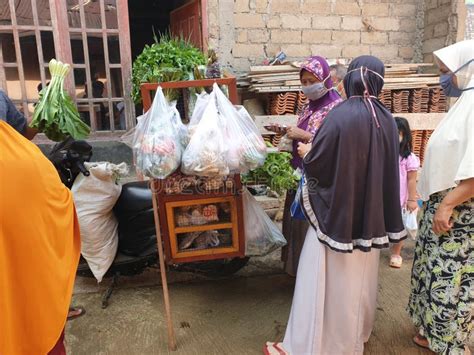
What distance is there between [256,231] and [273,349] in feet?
2.49

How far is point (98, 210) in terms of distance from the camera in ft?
8.90

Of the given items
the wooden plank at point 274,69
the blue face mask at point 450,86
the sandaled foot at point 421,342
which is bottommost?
the sandaled foot at point 421,342

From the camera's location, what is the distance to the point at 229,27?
4.96 metres

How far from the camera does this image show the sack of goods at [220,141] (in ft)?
6.69

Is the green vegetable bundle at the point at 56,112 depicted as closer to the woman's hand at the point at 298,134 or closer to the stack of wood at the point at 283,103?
the woman's hand at the point at 298,134

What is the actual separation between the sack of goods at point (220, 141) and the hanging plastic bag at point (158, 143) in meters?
0.08

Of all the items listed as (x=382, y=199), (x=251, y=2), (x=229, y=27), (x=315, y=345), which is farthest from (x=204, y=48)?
(x=315, y=345)

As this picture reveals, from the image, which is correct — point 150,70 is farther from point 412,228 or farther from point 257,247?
point 412,228

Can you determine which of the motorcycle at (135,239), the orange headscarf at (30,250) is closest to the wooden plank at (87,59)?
the motorcycle at (135,239)

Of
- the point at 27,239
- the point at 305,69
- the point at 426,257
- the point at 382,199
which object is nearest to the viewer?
the point at 27,239

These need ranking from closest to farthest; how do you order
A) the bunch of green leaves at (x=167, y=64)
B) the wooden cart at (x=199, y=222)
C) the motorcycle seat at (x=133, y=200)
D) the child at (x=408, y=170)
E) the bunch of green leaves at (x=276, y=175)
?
the wooden cart at (x=199, y=222) → the bunch of green leaves at (x=167, y=64) → the bunch of green leaves at (x=276, y=175) → the motorcycle seat at (x=133, y=200) → the child at (x=408, y=170)

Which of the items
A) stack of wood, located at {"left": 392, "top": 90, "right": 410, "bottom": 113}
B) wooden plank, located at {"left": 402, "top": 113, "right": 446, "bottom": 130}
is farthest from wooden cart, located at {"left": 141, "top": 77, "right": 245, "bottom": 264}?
wooden plank, located at {"left": 402, "top": 113, "right": 446, "bottom": 130}

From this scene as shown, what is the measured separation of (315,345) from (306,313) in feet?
0.59

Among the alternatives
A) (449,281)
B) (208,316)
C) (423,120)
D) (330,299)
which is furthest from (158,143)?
(423,120)
